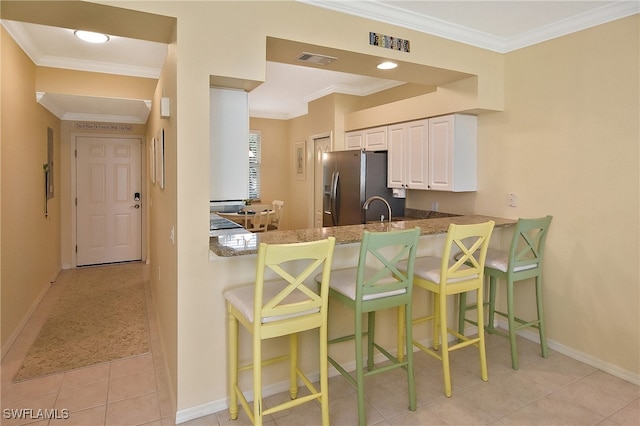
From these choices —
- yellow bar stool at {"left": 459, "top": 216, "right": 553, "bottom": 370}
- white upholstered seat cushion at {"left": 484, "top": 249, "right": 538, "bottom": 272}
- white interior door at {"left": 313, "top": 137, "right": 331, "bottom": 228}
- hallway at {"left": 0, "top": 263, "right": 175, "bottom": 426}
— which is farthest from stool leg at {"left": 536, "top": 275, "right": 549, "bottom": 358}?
white interior door at {"left": 313, "top": 137, "right": 331, "bottom": 228}

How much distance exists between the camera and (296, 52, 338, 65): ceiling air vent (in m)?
2.65

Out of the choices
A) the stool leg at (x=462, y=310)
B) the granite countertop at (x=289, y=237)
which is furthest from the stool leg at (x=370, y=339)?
the stool leg at (x=462, y=310)

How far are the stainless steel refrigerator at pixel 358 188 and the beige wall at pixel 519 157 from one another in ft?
3.09

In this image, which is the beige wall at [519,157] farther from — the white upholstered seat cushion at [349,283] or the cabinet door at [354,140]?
the cabinet door at [354,140]

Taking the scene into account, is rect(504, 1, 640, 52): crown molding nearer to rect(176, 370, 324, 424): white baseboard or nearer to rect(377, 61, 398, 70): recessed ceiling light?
rect(377, 61, 398, 70): recessed ceiling light

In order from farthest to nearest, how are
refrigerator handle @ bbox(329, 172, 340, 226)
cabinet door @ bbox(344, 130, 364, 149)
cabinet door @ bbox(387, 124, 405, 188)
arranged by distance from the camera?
cabinet door @ bbox(344, 130, 364, 149) < refrigerator handle @ bbox(329, 172, 340, 226) < cabinet door @ bbox(387, 124, 405, 188)

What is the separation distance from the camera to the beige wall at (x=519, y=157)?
2.19m

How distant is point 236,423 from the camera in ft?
7.25

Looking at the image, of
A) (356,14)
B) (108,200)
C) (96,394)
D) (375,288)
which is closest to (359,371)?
(375,288)

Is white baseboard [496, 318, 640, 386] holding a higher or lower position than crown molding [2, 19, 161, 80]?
lower

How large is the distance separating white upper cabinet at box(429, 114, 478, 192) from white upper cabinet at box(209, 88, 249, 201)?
189 centimetres

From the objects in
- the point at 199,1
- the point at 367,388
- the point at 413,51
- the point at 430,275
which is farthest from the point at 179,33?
the point at 367,388

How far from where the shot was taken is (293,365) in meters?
2.41

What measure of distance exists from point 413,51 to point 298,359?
2.28 meters
